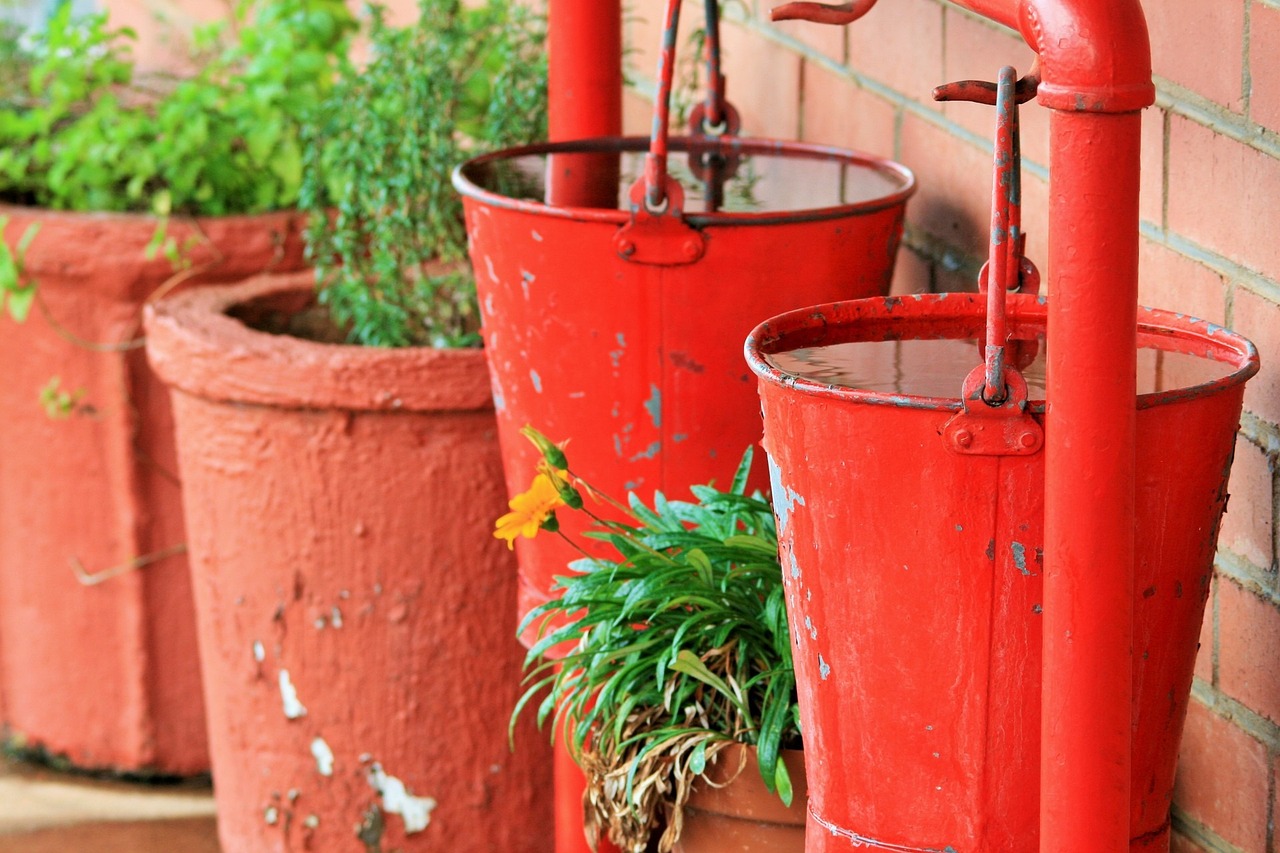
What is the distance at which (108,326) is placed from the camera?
8.59 ft

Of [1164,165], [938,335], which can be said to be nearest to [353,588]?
[938,335]

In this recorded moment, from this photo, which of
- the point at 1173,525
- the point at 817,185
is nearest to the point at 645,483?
the point at 817,185

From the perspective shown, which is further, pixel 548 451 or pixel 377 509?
pixel 377 509

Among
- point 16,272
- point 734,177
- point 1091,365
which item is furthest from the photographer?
point 16,272

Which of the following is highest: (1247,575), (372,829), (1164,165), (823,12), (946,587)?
(823,12)

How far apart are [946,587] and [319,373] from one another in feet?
3.94

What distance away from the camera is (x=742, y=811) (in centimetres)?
134

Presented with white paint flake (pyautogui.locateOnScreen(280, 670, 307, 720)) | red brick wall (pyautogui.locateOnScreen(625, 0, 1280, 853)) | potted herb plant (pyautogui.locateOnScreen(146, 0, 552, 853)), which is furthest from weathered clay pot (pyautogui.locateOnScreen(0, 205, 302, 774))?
red brick wall (pyautogui.locateOnScreen(625, 0, 1280, 853))

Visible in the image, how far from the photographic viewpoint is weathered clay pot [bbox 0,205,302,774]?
2.57 meters

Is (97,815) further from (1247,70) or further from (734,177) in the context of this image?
(1247,70)

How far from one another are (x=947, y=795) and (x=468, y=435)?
1.13 m

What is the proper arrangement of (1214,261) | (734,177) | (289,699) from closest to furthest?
1. (1214,261)
2. (734,177)
3. (289,699)

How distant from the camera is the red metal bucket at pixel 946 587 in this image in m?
0.99

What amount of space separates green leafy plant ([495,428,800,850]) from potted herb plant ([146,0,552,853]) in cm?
68
